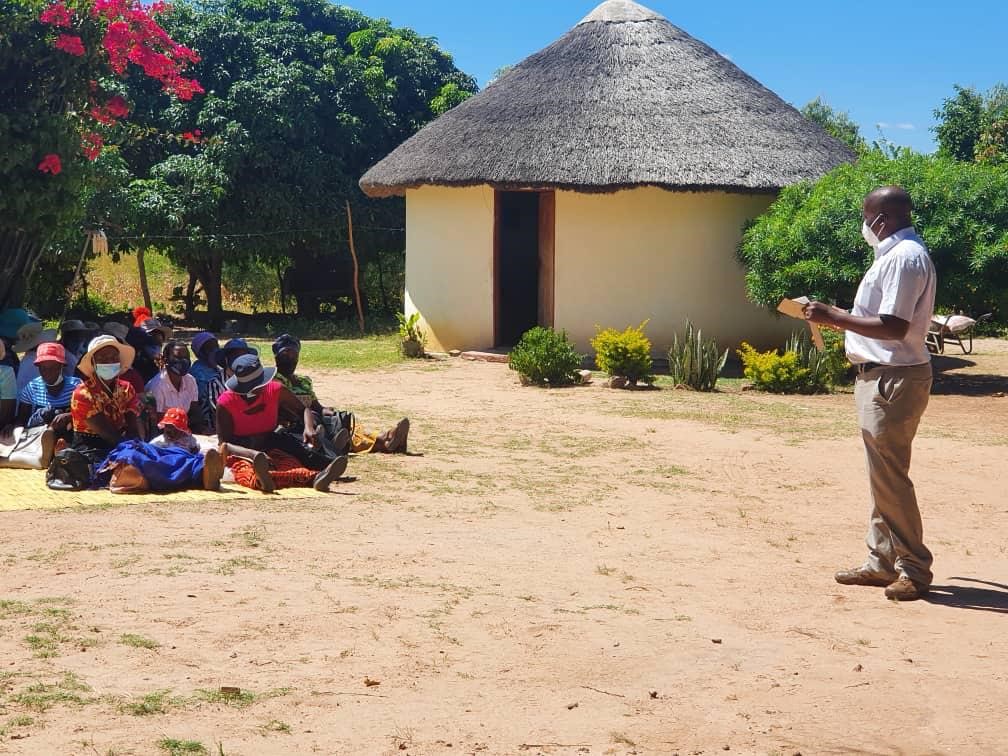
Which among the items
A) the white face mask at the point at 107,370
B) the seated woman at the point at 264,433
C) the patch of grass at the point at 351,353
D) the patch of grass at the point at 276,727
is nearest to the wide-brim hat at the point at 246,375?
the seated woman at the point at 264,433

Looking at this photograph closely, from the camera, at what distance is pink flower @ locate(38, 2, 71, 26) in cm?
904

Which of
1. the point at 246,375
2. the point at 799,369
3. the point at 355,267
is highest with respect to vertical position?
the point at 355,267

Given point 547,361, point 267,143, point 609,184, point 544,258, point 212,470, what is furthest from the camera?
point 267,143

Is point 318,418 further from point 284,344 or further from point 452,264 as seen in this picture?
point 452,264

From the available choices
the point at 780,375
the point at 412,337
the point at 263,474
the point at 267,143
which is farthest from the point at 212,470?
the point at 267,143

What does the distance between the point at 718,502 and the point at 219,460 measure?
3.03 metres

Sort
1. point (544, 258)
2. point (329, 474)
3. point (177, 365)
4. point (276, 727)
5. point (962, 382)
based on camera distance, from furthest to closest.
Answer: point (544, 258)
point (962, 382)
point (177, 365)
point (329, 474)
point (276, 727)

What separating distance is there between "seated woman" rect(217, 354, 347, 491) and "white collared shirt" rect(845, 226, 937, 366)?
3.50 metres

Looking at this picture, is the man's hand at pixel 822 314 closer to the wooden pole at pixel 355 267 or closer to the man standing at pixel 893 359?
the man standing at pixel 893 359

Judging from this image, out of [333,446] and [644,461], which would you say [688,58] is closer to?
[644,461]

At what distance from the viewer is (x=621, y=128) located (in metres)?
15.5

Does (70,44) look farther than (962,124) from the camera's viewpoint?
No

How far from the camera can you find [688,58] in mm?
17047

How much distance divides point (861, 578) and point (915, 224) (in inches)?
323
